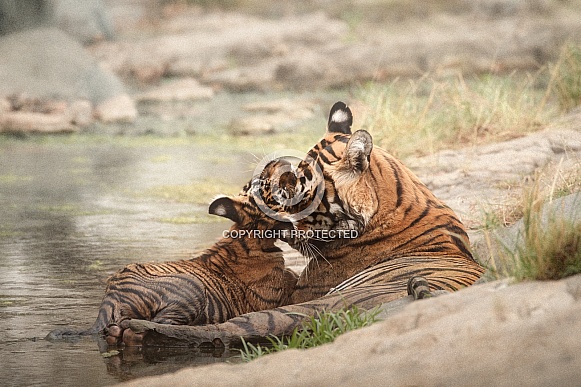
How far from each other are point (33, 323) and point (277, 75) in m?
13.9

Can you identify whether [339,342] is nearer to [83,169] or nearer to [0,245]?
[0,245]

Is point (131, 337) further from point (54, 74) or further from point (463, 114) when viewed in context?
point (54, 74)

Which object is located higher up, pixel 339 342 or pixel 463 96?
pixel 463 96

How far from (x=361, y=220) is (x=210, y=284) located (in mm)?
874

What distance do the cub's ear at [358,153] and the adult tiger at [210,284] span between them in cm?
59

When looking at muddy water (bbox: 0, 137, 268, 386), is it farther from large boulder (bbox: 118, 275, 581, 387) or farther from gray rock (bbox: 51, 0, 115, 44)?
gray rock (bbox: 51, 0, 115, 44)

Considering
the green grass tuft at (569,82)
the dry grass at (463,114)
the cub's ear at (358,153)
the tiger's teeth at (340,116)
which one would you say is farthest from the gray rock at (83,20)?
the cub's ear at (358,153)

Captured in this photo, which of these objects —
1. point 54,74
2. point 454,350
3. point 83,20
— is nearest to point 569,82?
point 454,350

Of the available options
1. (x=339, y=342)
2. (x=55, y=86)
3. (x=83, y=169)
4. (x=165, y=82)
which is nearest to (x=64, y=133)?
(x=55, y=86)

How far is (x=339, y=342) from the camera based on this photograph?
383 centimetres

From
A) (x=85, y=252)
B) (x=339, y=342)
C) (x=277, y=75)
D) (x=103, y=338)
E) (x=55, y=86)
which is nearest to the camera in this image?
(x=339, y=342)

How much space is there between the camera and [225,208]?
19.1ft

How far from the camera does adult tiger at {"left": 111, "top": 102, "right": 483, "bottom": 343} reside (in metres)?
5.46

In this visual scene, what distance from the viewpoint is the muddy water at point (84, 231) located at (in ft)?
16.0
